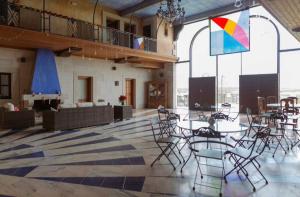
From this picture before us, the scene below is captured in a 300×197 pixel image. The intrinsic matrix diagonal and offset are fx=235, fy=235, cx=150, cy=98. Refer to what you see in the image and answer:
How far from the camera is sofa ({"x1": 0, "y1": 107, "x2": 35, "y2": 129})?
709 centimetres

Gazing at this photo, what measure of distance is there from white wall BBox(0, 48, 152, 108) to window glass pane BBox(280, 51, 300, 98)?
7737 millimetres

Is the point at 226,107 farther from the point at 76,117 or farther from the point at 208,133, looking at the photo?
the point at 208,133

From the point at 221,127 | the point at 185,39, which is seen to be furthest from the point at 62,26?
the point at 221,127

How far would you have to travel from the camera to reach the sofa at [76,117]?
678 centimetres

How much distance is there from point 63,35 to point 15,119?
374cm

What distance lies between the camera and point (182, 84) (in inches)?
584

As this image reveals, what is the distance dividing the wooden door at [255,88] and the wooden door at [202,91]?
166 centimetres

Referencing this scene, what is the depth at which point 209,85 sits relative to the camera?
43.4 ft

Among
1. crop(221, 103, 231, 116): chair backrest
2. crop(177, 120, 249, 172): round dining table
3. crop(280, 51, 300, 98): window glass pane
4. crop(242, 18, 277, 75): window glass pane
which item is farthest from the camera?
crop(242, 18, 277, 75): window glass pane

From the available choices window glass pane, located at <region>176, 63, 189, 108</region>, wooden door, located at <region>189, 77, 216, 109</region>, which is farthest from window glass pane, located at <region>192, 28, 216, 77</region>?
window glass pane, located at <region>176, 63, 189, 108</region>

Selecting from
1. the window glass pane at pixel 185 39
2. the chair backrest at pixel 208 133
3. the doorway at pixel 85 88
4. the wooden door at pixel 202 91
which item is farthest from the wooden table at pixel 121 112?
the window glass pane at pixel 185 39

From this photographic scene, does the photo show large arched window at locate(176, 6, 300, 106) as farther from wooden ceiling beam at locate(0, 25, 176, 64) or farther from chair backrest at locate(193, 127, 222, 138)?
chair backrest at locate(193, 127, 222, 138)

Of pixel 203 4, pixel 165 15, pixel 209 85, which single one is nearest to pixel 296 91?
pixel 209 85

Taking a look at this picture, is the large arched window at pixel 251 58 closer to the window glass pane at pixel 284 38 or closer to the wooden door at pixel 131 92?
the window glass pane at pixel 284 38
